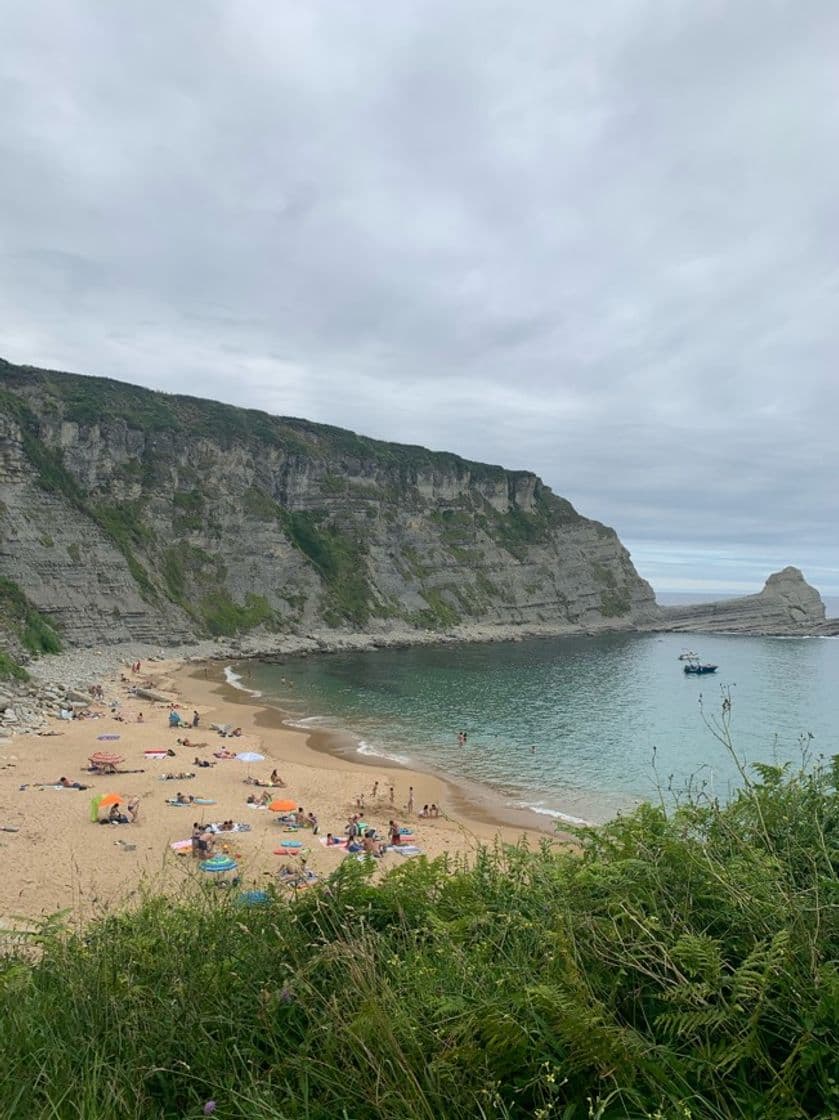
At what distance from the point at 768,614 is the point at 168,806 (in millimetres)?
145216

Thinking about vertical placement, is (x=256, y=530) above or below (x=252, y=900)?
above

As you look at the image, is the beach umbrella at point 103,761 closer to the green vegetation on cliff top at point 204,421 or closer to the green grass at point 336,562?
the green vegetation on cliff top at point 204,421

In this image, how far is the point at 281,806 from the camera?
87.9 feet

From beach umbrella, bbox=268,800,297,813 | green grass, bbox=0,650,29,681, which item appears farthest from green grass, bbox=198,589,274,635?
beach umbrella, bbox=268,800,297,813

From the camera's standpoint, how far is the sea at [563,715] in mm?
32281

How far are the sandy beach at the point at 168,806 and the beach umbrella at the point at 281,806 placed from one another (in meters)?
0.42

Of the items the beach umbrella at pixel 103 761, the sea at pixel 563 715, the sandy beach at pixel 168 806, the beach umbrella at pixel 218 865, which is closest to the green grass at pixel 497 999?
the sea at pixel 563 715

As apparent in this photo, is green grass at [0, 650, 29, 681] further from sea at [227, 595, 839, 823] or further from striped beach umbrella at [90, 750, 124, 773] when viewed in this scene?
striped beach umbrella at [90, 750, 124, 773]

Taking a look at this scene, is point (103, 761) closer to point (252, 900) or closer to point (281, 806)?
point (281, 806)

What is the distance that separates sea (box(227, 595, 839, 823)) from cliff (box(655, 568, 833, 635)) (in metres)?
53.4

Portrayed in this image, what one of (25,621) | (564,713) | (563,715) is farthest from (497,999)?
(25,621)

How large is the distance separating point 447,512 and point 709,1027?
133 meters

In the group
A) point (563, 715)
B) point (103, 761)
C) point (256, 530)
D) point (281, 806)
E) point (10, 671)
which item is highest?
point (256, 530)

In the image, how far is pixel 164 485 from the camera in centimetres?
9619
